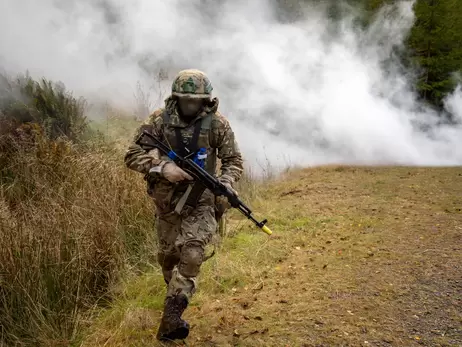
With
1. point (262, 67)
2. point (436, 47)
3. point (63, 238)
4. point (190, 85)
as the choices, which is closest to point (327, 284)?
point (190, 85)

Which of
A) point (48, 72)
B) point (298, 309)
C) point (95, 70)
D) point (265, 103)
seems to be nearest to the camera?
point (298, 309)

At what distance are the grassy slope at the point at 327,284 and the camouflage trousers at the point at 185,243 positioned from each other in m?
0.37

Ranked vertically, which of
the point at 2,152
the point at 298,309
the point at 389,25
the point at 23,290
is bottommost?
the point at 23,290

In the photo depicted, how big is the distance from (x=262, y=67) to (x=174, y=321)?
8355mm

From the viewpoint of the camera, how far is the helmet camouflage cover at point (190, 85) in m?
2.83

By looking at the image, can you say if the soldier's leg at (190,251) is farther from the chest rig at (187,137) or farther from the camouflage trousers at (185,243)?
the chest rig at (187,137)

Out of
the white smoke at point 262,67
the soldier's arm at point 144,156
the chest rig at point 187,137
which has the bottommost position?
the soldier's arm at point 144,156

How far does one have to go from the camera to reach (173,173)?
271 centimetres

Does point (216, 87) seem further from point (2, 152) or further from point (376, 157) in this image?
point (2, 152)

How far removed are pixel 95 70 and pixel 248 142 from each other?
3564mm

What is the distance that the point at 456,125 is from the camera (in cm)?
1052

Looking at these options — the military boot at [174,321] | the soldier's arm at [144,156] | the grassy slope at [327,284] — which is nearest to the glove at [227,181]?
the soldier's arm at [144,156]

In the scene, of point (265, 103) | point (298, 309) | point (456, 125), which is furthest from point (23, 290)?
point (456, 125)

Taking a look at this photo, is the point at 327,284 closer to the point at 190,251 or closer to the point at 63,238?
the point at 190,251
